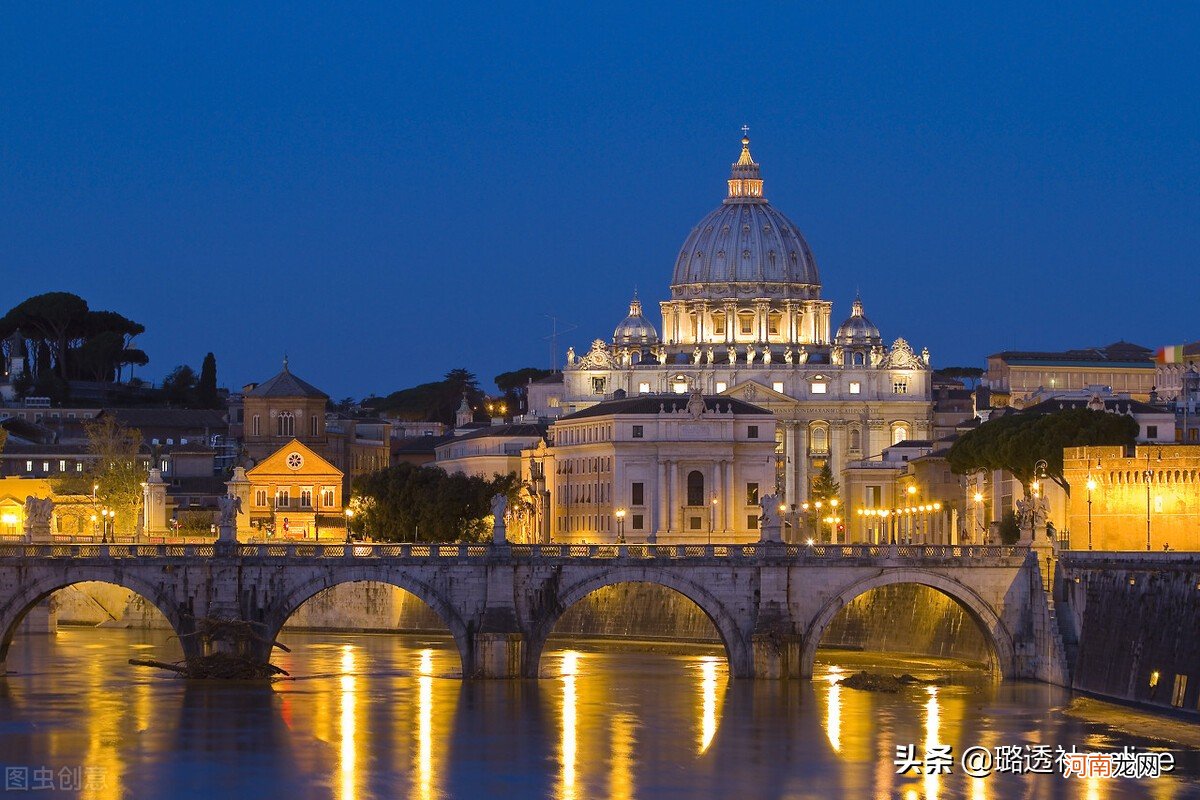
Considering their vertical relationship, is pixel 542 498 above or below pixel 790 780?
above

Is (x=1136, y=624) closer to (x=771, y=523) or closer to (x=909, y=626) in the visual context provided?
(x=771, y=523)

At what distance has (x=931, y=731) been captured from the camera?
7375 centimetres

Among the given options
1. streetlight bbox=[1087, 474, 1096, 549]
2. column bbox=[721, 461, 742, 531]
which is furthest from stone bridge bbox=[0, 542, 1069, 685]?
column bbox=[721, 461, 742, 531]

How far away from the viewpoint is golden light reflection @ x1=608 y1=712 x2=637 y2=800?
64500 mm

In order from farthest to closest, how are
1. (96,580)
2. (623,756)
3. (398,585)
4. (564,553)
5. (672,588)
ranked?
(96,580) → (564,553) → (398,585) → (672,588) → (623,756)

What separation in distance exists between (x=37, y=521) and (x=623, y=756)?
38314 mm

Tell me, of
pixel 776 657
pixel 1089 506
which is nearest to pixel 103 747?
pixel 776 657

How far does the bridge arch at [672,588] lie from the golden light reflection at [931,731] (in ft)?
18.1

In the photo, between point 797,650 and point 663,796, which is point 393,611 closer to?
point 797,650

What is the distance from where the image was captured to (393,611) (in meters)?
119

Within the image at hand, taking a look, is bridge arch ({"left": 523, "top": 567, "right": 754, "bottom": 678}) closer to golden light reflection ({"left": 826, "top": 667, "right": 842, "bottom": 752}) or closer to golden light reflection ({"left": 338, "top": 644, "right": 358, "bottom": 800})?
golden light reflection ({"left": 826, "top": 667, "right": 842, "bottom": 752})

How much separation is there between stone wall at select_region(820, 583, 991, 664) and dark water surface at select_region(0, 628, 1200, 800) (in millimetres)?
1890

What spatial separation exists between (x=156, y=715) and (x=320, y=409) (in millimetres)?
109633

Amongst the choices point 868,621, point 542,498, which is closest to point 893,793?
point 868,621
